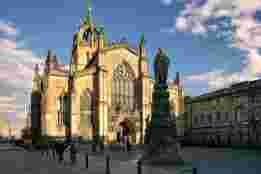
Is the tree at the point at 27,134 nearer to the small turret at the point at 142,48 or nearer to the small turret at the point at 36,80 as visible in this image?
the small turret at the point at 36,80

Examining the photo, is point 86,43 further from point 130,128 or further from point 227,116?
point 227,116

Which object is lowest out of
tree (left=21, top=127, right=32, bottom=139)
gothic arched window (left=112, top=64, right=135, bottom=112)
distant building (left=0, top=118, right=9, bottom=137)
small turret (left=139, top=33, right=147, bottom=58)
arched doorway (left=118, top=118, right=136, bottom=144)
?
distant building (left=0, top=118, right=9, bottom=137)

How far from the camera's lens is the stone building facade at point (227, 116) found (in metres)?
42.1

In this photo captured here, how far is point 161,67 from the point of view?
19.2 metres

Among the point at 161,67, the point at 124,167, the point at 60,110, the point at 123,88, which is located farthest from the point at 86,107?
the point at 124,167

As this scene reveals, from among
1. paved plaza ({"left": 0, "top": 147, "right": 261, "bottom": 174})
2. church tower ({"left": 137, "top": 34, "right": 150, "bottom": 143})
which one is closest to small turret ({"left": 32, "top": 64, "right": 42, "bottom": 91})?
church tower ({"left": 137, "top": 34, "right": 150, "bottom": 143})

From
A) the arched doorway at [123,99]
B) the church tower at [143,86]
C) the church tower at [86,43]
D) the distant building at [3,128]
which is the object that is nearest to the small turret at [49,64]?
the church tower at [86,43]

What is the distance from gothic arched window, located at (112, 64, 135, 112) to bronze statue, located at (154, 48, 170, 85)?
86.5ft

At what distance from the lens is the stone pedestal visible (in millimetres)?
17125

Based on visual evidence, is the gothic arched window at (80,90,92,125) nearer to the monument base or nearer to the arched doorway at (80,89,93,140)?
the arched doorway at (80,89,93,140)

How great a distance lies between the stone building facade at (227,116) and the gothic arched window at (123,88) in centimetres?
1417

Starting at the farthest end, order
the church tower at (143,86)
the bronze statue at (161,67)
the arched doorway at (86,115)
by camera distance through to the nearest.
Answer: the church tower at (143,86)
the arched doorway at (86,115)
the bronze statue at (161,67)

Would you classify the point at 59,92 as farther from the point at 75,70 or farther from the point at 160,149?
the point at 160,149

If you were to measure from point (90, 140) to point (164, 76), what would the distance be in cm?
2608
